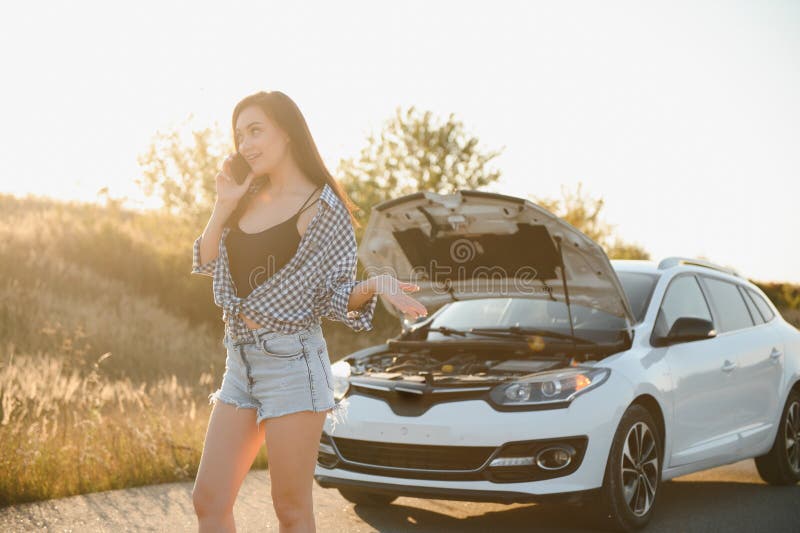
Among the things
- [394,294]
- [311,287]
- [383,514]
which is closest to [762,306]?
[383,514]

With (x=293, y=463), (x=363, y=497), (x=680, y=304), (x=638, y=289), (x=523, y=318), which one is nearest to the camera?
(x=293, y=463)

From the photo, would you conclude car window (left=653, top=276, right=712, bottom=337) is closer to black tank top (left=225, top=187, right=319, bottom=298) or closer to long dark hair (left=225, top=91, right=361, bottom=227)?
long dark hair (left=225, top=91, right=361, bottom=227)

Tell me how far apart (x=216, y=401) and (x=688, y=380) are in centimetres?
411

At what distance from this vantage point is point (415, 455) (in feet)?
19.1

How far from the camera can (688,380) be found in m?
6.65

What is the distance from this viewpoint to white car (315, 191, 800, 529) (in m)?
5.69

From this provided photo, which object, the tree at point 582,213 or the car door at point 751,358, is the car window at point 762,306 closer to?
the car door at point 751,358

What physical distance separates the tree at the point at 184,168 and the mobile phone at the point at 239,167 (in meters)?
20.9

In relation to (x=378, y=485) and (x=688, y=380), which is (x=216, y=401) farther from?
(x=688, y=380)

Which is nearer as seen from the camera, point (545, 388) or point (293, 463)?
point (293, 463)

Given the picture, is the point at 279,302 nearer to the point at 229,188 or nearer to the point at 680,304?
the point at 229,188

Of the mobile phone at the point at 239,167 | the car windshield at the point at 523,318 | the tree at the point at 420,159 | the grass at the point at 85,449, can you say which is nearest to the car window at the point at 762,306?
the car windshield at the point at 523,318

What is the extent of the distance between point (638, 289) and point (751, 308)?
160 centimetres

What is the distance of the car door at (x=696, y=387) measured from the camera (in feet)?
21.6
